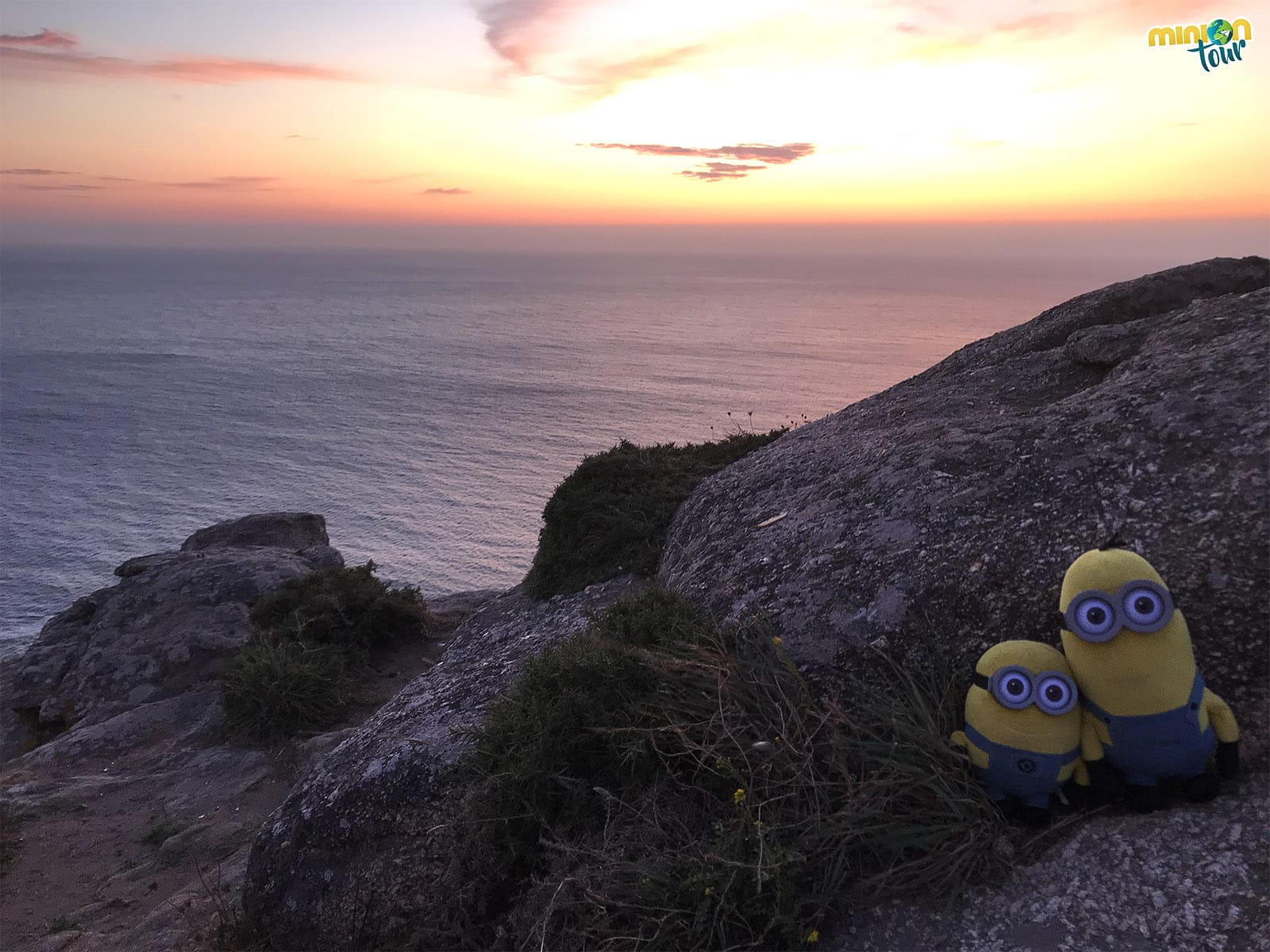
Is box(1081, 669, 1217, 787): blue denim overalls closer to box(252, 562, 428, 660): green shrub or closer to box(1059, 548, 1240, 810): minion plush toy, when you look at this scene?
box(1059, 548, 1240, 810): minion plush toy

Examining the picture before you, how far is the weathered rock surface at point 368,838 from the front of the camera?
5.81m

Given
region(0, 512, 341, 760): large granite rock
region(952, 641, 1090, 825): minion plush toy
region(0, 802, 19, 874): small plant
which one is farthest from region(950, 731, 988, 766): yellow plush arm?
region(0, 512, 341, 760): large granite rock

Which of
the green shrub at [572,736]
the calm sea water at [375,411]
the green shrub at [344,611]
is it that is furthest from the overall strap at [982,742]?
the calm sea water at [375,411]

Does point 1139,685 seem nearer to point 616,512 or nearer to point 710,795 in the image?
point 710,795

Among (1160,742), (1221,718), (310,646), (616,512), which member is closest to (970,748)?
(1160,742)

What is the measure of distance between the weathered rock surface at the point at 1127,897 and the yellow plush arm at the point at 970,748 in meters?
0.54

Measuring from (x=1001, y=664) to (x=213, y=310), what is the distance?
183452 millimetres

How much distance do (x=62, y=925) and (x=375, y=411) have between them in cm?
6801

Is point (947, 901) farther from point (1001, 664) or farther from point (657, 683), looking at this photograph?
point (657, 683)

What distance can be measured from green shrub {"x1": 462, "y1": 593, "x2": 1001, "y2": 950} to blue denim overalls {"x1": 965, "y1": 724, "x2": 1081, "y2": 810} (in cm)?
12

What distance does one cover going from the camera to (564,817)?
527 centimetres

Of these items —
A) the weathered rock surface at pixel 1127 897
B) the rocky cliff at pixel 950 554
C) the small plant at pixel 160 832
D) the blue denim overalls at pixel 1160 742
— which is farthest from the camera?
the small plant at pixel 160 832

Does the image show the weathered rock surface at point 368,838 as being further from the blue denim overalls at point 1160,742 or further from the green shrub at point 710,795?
the blue denim overalls at point 1160,742

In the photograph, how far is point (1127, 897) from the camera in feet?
13.1
